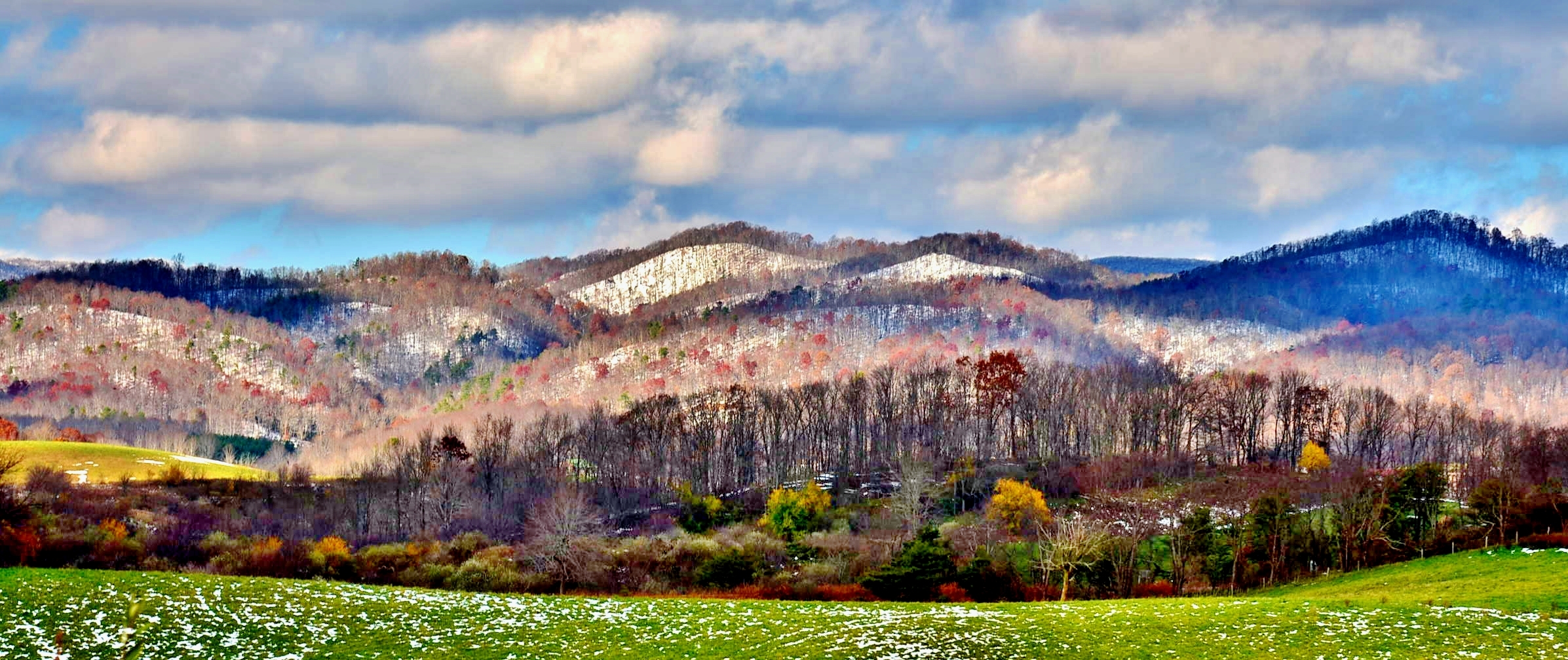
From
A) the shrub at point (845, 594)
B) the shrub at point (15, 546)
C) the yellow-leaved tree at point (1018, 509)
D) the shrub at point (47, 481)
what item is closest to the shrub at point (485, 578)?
the shrub at point (845, 594)

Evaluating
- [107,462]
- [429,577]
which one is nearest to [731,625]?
[429,577]

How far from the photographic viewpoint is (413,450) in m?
160

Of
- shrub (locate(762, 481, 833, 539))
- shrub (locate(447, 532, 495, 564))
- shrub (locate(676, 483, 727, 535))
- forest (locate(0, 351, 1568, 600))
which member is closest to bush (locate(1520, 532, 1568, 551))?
forest (locate(0, 351, 1568, 600))

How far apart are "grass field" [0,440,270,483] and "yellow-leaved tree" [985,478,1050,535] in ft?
357

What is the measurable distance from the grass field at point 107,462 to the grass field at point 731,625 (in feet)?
387

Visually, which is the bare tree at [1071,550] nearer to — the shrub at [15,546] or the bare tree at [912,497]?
the bare tree at [912,497]

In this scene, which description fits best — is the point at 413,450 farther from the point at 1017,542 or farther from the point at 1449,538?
the point at 1449,538

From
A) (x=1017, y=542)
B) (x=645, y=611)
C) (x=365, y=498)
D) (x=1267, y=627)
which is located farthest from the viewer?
(x=365, y=498)

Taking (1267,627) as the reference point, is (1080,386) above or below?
above

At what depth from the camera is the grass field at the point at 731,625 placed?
44.2 m

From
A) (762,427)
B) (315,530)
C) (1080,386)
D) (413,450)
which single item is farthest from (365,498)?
(1080,386)

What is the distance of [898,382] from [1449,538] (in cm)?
10939

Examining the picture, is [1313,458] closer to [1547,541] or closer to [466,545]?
[1547,541]

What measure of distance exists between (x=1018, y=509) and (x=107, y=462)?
124 m
